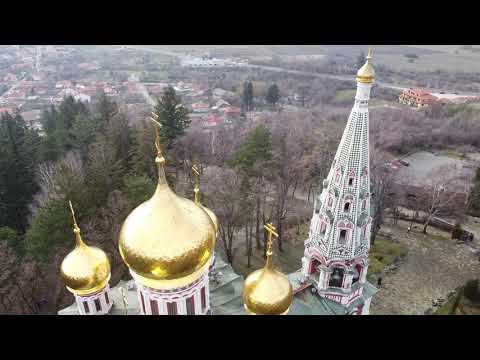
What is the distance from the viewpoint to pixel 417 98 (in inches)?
1767

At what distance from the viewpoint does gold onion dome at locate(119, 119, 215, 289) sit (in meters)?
8.71

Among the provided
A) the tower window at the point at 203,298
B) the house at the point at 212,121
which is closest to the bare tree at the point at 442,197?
the house at the point at 212,121

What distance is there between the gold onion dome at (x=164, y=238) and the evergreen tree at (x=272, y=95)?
37.7 metres

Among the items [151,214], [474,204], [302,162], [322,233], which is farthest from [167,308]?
[474,204]

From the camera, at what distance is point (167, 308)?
989 centimetres

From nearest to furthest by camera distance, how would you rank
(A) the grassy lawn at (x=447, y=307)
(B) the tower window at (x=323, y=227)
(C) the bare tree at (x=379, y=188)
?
(B) the tower window at (x=323, y=227)
(A) the grassy lawn at (x=447, y=307)
(C) the bare tree at (x=379, y=188)

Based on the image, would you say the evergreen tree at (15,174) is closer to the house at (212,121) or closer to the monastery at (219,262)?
the monastery at (219,262)

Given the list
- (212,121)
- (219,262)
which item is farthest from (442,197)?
(212,121)

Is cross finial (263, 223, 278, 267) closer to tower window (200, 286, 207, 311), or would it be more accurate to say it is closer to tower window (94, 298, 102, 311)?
tower window (200, 286, 207, 311)

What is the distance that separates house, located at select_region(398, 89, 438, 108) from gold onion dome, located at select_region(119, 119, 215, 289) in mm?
41506

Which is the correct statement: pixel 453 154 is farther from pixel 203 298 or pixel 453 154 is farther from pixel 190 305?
pixel 190 305

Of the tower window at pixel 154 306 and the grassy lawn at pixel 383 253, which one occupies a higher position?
the tower window at pixel 154 306

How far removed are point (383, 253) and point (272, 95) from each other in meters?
27.0

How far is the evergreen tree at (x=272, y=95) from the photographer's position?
44.8m
